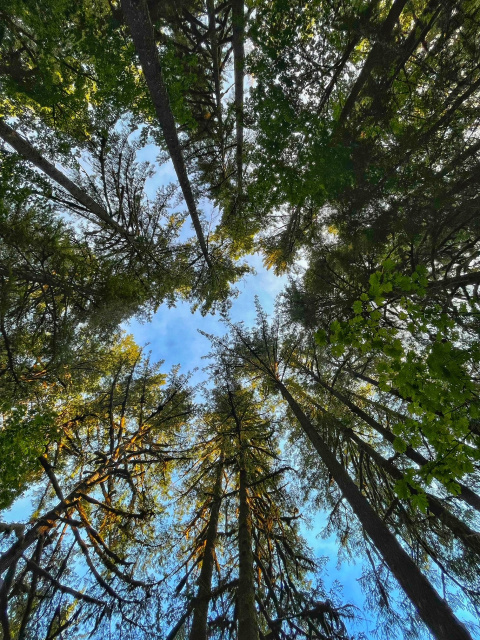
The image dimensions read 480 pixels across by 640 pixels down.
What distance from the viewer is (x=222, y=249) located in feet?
35.3

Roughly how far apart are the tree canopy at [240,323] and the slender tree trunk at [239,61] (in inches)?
3.0

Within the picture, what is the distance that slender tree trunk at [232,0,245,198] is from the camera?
6419 millimetres

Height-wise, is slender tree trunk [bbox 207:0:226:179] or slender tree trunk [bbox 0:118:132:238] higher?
slender tree trunk [bbox 207:0:226:179]

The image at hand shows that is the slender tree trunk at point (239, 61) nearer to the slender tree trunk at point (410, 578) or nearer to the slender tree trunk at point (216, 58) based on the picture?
the slender tree trunk at point (216, 58)

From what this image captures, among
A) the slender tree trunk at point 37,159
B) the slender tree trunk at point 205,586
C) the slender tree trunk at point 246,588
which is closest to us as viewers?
the slender tree trunk at point 246,588

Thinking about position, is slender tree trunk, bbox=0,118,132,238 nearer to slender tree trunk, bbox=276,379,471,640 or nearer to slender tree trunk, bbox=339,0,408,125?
slender tree trunk, bbox=339,0,408,125

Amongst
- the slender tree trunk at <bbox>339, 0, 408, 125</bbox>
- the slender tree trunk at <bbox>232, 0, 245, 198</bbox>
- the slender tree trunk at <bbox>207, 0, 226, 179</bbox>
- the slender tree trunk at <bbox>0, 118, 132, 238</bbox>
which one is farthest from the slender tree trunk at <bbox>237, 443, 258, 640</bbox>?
the slender tree trunk at <bbox>232, 0, 245, 198</bbox>

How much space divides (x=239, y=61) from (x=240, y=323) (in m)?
7.37

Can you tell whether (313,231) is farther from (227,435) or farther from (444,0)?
(227,435)

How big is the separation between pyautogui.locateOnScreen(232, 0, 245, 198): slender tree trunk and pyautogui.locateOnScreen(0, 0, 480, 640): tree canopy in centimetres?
8

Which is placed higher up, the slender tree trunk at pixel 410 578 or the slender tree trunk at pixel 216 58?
the slender tree trunk at pixel 216 58

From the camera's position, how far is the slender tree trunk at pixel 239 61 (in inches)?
253

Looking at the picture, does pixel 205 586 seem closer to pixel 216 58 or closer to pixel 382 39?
pixel 382 39

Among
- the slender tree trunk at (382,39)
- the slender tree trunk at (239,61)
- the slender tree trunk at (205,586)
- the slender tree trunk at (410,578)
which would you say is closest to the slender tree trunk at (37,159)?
the slender tree trunk at (239,61)
